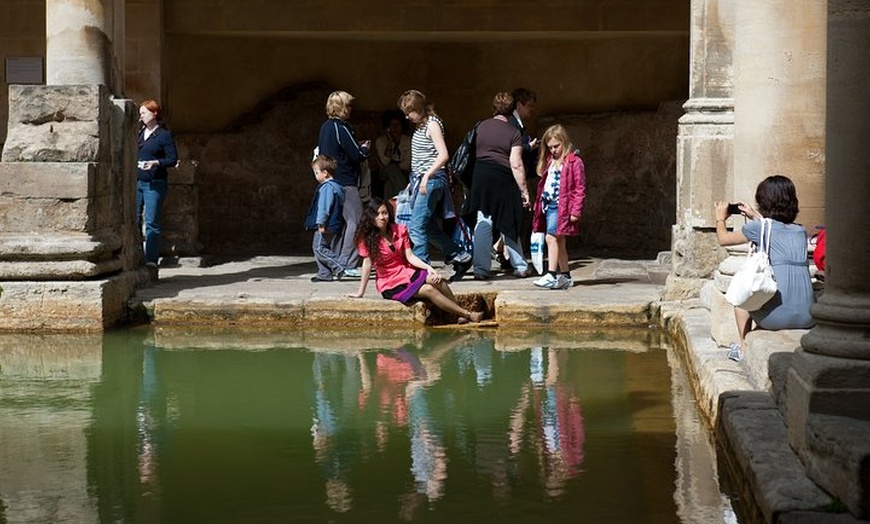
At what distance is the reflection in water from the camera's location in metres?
5.88

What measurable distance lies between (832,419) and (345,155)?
25.9 feet

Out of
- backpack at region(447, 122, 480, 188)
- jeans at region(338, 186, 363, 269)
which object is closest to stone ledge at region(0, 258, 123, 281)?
jeans at region(338, 186, 363, 269)

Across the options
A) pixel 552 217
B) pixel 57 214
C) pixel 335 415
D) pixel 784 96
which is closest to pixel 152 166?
pixel 57 214

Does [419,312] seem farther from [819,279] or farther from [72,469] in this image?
[72,469]

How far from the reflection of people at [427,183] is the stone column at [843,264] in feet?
21.8

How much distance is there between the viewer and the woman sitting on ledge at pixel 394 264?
10750 mm

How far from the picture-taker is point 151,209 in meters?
13.0

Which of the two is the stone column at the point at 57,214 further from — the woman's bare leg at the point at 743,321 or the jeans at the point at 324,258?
the woman's bare leg at the point at 743,321

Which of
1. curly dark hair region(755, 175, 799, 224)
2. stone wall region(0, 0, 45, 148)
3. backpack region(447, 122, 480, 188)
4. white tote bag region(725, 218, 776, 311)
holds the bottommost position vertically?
white tote bag region(725, 218, 776, 311)

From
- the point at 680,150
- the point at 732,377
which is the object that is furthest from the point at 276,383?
the point at 680,150

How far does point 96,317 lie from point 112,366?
1291 mm

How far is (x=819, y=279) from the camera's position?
850 cm

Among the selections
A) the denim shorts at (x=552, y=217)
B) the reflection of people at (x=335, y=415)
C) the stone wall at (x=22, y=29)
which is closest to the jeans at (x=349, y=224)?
the denim shorts at (x=552, y=217)

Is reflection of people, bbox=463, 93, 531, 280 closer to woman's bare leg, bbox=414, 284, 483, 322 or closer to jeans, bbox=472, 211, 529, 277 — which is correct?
jeans, bbox=472, 211, 529, 277
